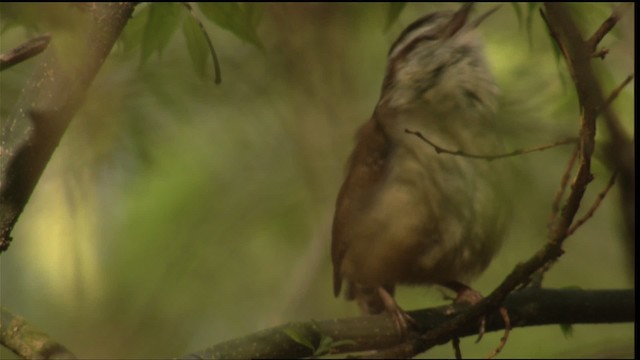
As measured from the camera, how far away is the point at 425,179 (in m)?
3.75

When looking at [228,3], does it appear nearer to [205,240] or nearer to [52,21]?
[52,21]

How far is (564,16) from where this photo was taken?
1.73 m

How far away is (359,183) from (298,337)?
1365 millimetres

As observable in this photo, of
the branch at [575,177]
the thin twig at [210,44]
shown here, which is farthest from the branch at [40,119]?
the branch at [575,177]

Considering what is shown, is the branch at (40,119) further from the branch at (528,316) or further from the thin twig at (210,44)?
the branch at (528,316)

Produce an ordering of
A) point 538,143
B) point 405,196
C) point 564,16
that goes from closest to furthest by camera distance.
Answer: point 564,16
point 538,143
point 405,196

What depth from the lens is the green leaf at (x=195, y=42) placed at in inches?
113

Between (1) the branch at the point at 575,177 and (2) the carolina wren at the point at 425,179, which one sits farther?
(2) the carolina wren at the point at 425,179

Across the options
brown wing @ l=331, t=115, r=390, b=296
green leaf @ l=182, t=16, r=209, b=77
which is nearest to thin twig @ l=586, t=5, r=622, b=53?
green leaf @ l=182, t=16, r=209, b=77

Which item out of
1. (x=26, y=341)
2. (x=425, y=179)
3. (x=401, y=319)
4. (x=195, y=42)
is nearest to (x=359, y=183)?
(x=425, y=179)

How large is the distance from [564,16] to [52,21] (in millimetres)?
948

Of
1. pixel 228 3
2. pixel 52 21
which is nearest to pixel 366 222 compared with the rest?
pixel 228 3

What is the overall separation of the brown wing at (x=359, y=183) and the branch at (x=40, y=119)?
5.59 ft

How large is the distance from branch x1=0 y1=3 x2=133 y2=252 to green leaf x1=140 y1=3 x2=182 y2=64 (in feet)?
1.60
